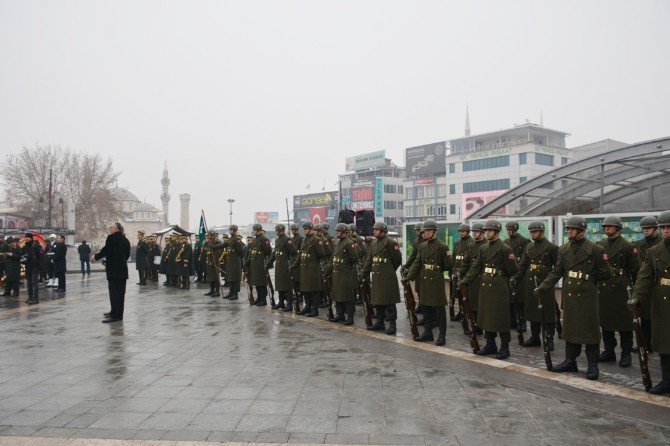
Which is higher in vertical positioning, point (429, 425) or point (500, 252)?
point (500, 252)

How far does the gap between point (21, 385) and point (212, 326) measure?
13.8ft

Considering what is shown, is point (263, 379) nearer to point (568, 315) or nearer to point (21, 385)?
point (21, 385)

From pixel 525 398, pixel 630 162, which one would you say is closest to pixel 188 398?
pixel 525 398

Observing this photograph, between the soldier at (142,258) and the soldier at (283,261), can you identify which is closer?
the soldier at (283,261)

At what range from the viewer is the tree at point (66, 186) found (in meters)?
48.1

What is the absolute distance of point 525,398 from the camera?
5.27m

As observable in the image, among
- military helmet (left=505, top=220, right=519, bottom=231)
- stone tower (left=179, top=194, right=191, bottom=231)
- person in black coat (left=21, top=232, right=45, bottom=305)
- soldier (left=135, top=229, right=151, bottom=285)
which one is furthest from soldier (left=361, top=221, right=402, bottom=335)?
stone tower (left=179, top=194, right=191, bottom=231)

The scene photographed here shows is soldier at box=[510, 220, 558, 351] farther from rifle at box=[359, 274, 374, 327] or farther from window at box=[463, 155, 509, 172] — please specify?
window at box=[463, 155, 509, 172]

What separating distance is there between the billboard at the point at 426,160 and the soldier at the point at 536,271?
249 feet

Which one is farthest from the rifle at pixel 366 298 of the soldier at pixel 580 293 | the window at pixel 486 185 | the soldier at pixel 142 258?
the window at pixel 486 185

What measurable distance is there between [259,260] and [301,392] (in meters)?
7.93

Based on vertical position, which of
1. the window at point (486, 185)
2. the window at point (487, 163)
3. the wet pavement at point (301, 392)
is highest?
the window at point (487, 163)

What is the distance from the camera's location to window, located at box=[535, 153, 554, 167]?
221 ft

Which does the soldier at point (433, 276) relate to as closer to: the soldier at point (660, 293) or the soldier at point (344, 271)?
the soldier at point (344, 271)
